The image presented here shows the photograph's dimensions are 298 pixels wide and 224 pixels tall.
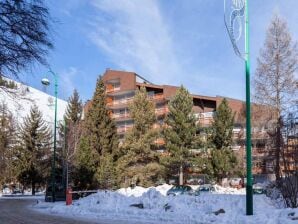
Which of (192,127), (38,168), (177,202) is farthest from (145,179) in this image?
(177,202)

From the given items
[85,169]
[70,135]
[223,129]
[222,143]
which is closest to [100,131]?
[85,169]

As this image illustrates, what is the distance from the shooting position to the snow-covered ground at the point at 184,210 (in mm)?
16812

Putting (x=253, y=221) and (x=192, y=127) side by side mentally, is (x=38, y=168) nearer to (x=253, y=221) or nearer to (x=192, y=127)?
(x=192, y=127)

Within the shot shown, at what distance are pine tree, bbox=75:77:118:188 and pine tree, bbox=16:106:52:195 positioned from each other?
27.6m

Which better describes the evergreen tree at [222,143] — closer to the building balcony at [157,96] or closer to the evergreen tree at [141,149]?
the evergreen tree at [141,149]

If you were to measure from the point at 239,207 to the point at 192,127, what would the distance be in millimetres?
34011

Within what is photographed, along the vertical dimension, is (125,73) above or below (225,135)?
above

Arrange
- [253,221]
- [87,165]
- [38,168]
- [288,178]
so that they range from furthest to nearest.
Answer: [38,168]
[87,165]
[288,178]
[253,221]

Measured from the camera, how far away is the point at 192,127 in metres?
53.6

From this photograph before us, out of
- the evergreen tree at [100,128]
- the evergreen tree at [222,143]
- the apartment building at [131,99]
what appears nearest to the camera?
the evergreen tree at [100,128]

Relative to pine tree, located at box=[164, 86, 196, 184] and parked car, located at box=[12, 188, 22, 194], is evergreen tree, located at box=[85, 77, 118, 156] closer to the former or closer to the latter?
pine tree, located at box=[164, 86, 196, 184]

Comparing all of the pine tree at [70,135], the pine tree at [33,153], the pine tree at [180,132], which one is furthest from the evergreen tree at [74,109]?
the pine tree at [180,132]

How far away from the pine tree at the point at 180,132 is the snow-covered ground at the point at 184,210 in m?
25.3

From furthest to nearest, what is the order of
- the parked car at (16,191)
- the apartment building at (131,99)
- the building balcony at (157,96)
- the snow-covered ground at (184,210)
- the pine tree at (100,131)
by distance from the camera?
the parked car at (16,191)
the building balcony at (157,96)
the apartment building at (131,99)
the pine tree at (100,131)
the snow-covered ground at (184,210)
